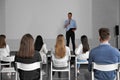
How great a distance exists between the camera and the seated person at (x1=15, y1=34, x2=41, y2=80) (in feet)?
14.4

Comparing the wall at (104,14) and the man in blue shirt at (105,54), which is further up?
the wall at (104,14)

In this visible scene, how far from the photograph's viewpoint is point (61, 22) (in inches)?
490

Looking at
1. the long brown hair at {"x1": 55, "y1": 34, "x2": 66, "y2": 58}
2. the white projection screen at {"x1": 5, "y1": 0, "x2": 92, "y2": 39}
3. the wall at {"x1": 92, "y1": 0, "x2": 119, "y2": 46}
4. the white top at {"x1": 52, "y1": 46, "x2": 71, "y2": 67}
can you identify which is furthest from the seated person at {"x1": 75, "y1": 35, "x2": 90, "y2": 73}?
the wall at {"x1": 92, "y1": 0, "x2": 119, "y2": 46}

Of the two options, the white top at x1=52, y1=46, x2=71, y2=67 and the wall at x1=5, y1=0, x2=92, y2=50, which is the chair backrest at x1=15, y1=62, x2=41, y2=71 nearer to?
the white top at x1=52, y1=46, x2=71, y2=67

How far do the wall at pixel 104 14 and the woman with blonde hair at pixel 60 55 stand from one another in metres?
6.27

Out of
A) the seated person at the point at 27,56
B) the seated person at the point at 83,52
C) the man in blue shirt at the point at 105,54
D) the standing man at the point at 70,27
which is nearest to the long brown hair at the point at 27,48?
the seated person at the point at 27,56

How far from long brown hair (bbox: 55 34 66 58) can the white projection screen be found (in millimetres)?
6130

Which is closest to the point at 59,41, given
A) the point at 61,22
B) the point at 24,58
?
the point at 24,58

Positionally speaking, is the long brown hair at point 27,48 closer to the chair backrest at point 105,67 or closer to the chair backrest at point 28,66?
the chair backrest at point 28,66

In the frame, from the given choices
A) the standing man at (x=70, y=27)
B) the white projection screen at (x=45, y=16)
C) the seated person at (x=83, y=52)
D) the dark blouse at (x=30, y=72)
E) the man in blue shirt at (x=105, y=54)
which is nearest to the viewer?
the man in blue shirt at (x=105, y=54)

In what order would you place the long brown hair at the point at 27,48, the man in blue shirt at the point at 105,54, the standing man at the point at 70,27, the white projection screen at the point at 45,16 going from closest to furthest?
the man in blue shirt at the point at 105,54 < the long brown hair at the point at 27,48 < the standing man at the point at 70,27 < the white projection screen at the point at 45,16

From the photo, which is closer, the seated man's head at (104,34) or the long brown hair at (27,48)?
the seated man's head at (104,34)

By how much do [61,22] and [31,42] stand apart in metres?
8.09

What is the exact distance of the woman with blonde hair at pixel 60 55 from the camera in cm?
633
